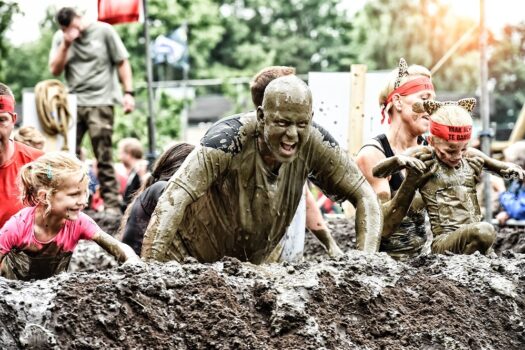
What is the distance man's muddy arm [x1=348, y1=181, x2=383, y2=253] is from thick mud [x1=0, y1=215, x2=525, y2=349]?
65 centimetres

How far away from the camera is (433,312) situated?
15.7 ft

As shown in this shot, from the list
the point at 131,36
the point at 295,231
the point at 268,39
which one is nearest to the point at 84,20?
the point at 295,231

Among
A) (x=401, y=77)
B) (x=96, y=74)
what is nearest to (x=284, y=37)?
(x=96, y=74)

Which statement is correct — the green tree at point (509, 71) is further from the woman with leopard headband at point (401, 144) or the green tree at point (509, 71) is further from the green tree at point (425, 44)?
the woman with leopard headband at point (401, 144)

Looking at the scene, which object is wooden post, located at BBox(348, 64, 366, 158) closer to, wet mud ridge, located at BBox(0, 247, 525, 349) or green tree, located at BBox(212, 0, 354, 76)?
wet mud ridge, located at BBox(0, 247, 525, 349)

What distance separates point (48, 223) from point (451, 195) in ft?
7.43

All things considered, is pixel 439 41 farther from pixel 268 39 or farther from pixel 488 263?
pixel 488 263

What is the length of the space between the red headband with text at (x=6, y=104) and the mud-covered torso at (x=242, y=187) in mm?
1424

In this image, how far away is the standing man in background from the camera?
11.8m

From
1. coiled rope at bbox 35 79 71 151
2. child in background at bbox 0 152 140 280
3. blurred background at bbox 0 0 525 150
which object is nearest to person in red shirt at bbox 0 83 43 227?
child in background at bbox 0 152 140 280

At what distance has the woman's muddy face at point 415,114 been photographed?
6980mm

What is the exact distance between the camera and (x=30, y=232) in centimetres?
574

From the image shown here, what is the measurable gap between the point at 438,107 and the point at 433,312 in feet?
6.55

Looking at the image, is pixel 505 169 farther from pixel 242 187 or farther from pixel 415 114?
pixel 242 187
